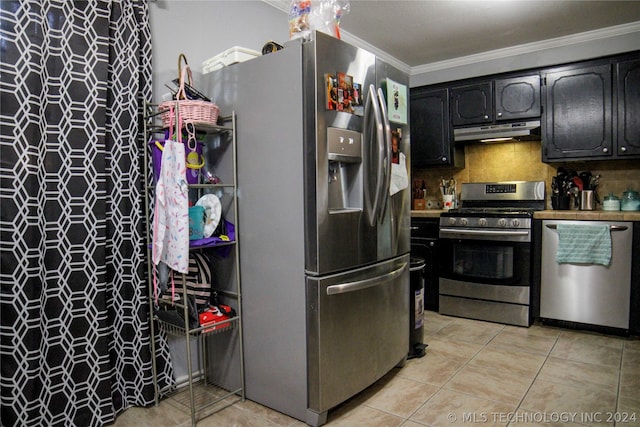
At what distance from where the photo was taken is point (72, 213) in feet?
6.14

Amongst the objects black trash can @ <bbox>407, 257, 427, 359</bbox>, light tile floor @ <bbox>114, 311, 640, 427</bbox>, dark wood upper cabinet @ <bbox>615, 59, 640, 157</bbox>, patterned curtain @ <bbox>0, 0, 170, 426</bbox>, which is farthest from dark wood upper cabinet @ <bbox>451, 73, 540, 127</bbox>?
patterned curtain @ <bbox>0, 0, 170, 426</bbox>

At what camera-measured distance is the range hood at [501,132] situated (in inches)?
143

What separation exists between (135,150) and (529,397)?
8.09ft

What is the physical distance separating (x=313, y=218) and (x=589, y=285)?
2514 mm

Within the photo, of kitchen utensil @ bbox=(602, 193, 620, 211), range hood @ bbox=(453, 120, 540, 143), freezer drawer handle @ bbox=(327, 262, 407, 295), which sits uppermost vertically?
range hood @ bbox=(453, 120, 540, 143)

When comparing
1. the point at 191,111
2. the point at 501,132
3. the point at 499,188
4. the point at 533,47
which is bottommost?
the point at 499,188

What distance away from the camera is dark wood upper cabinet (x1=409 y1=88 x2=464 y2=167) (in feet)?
13.5

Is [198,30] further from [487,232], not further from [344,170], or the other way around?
[487,232]

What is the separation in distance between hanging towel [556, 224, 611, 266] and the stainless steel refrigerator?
68.2 inches

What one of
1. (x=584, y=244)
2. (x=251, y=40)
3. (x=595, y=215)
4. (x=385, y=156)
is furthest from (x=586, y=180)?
(x=251, y=40)

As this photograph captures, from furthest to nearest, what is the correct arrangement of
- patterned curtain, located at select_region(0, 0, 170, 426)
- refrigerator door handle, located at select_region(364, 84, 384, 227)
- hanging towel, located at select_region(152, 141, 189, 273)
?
refrigerator door handle, located at select_region(364, 84, 384, 227)
hanging towel, located at select_region(152, 141, 189, 273)
patterned curtain, located at select_region(0, 0, 170, 426)

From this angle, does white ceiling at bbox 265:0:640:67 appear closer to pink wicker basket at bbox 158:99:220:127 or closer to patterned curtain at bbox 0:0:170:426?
pink wicker basket at bbox 158:99:220:127

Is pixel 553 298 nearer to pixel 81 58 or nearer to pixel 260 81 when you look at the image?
pixel 260 81

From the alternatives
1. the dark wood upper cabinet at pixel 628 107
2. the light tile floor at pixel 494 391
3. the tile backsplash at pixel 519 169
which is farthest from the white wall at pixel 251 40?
the light tile floor at pixel 494 391
